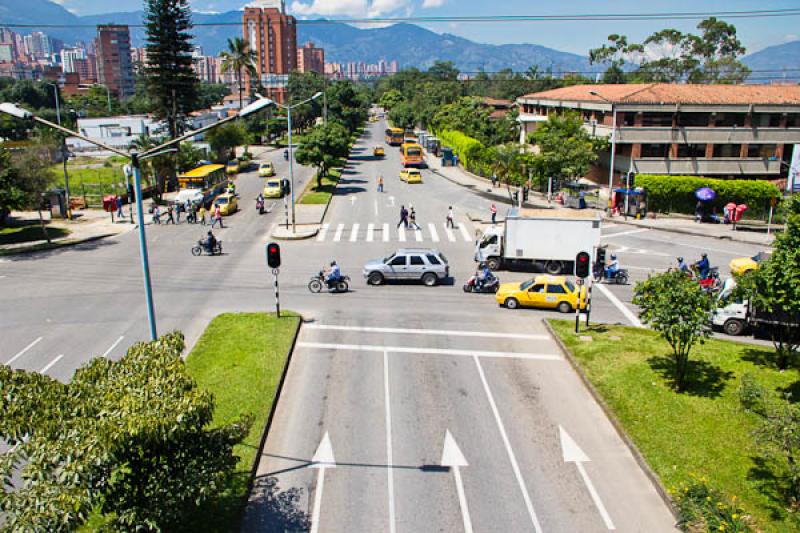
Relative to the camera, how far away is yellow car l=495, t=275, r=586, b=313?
25500mm

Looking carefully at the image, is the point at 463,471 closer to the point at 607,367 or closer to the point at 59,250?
the point at 607,367

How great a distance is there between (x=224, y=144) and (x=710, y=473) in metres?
65.5

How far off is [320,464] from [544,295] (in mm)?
13767

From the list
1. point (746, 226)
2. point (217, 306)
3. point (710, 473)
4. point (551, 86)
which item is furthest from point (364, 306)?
point (551, 86)

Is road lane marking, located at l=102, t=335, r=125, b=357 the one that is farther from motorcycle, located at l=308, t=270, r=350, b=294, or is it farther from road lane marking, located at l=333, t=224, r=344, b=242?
road lane marking, located at l=333, t=224, r=344, b=242

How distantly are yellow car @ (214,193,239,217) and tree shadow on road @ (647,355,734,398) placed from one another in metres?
32.9

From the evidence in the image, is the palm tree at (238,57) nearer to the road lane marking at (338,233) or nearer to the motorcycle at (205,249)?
the road lane marking at (338,233)

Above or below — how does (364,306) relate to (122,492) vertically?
below

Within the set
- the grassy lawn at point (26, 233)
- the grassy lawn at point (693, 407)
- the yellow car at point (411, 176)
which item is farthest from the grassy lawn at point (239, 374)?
the yellow car at point (411, 176)

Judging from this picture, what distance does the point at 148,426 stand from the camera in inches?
336

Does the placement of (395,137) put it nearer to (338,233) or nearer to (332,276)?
(338,233)

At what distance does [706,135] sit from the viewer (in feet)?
175

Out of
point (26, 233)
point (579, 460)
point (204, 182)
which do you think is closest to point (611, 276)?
point (579, 460)

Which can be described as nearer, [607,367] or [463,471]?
[463,471]
